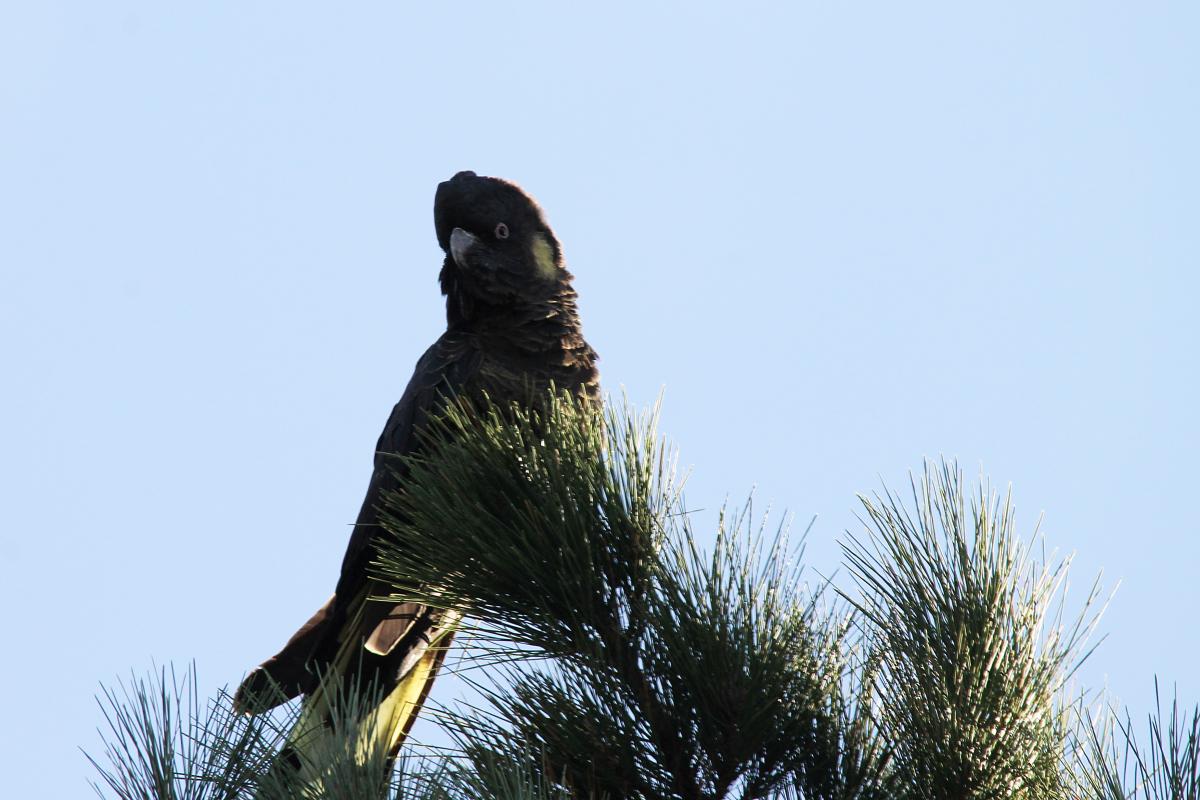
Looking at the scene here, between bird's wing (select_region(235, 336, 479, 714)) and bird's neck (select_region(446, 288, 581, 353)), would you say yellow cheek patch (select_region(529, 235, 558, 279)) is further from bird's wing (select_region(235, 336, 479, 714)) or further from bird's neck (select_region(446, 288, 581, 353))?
bird's wing (select_region(235, 336, 479, 714))

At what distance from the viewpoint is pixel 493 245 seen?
456 cm

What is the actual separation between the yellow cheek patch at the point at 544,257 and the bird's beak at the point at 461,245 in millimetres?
231

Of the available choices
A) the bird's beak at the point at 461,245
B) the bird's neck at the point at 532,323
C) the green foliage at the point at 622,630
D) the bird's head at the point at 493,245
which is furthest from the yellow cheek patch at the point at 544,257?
the green foliage at the point at 622,630

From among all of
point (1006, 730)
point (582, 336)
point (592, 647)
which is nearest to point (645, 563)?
point (592, 647)

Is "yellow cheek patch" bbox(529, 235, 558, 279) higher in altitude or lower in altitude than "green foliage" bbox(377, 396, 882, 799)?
higher

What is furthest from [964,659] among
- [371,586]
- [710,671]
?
[371,586]

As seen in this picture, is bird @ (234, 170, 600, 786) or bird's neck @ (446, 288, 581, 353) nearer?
bird @ (234, 170, 600, 786)

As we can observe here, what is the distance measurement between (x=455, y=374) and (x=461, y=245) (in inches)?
23.9

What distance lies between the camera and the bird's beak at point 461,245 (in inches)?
178

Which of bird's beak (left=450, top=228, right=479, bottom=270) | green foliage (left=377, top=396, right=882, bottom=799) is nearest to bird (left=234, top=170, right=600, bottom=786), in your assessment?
bird's beak (left=450, top=228, right=479, bottom=270)

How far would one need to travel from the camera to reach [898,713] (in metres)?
2.14

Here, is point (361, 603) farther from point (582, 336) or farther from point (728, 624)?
point (728, 624)

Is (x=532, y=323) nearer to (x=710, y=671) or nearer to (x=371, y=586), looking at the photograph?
Answer: (x=371, y=586)

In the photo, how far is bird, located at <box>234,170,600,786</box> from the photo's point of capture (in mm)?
3652
